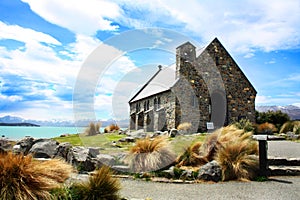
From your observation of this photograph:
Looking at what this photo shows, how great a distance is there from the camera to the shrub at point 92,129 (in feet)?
61.7

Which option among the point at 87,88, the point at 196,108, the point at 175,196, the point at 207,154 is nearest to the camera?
the point at 175,196

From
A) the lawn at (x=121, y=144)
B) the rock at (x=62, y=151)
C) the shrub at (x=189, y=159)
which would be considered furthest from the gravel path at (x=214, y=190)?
the rock at (x=62, y=151)

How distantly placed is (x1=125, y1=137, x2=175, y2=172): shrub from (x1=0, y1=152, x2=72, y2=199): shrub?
3.43m

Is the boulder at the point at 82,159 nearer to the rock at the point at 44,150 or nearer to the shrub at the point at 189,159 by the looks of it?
the rock at the point at 44,150

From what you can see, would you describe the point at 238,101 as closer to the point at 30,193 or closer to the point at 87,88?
the point at 87,88

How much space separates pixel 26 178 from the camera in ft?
15.0

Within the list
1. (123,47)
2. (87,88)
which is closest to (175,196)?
(87,88)

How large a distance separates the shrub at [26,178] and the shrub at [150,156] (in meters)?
3.43

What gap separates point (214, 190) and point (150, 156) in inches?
90.5

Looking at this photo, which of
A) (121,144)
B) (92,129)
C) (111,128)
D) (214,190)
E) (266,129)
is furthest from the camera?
(111,128)

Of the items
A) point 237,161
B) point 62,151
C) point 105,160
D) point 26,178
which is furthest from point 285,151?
point 26,178

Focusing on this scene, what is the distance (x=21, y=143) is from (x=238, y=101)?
68.2 ft

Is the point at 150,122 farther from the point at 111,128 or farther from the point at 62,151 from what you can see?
the point at 62,151

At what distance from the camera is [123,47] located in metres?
13.2
